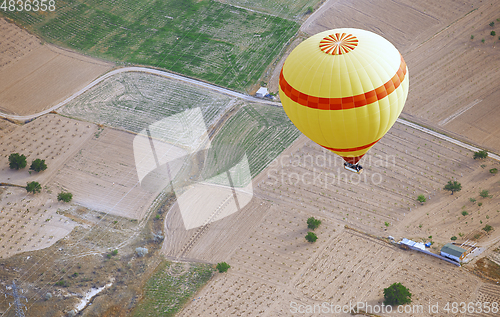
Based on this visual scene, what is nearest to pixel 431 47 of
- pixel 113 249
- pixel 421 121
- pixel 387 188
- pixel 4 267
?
pixel 421 121

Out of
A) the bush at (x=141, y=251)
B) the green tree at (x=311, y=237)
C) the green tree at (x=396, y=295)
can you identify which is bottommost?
the bush at (x=141, y=251)

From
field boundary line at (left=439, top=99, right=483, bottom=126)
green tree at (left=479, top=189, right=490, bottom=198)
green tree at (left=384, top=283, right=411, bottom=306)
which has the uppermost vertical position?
field boundary line at (left=439, top=99, right=483, bottom=126)

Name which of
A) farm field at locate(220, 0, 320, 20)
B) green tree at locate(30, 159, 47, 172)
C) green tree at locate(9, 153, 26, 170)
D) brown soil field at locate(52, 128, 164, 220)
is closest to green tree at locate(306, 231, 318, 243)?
brown soil field at locate(52, 128, 164, 220)

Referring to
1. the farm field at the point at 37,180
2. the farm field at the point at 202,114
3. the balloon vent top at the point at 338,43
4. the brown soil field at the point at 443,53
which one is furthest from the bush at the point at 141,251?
the brown soil field at the point at 443,53

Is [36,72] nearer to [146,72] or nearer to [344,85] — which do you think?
[146,72]

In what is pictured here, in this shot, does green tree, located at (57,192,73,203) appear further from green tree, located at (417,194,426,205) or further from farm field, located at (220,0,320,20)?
farm field, located at (220,0,320,20)

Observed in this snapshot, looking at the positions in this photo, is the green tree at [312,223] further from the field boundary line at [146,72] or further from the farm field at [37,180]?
the farm field at [37,180]

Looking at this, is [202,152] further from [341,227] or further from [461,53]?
[461,53]
